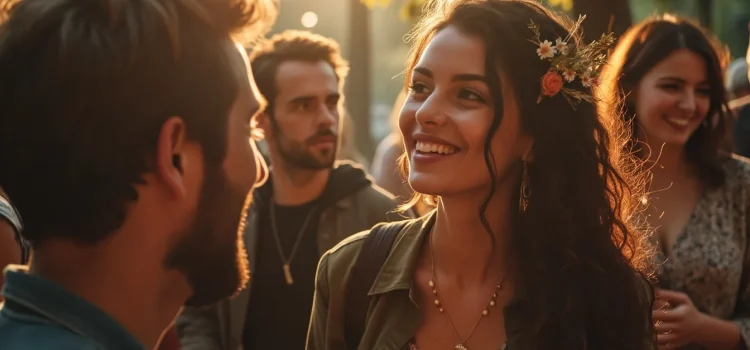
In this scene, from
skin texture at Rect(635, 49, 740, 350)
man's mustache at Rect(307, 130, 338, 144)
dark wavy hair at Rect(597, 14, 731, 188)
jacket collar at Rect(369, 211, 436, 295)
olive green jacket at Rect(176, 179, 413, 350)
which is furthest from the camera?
man's mustache at Rect(307, 130, 338, 144)

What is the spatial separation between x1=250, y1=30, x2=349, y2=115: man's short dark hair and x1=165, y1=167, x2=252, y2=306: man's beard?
3.69 metres

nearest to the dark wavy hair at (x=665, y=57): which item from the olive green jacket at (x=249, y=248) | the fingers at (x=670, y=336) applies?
the fingers at (x=670, y=336)

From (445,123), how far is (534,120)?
13.3 inches

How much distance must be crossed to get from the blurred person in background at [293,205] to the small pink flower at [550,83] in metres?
1.45

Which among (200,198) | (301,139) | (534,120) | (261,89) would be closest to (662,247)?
(534,120)

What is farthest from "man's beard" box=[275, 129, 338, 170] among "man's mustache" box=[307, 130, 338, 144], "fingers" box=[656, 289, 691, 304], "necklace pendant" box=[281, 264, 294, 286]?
"fingers" box=[656, 289, 691, 304]

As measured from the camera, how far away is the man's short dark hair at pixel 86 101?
202 cm

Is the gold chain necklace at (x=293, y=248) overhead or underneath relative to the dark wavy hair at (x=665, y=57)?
underneath

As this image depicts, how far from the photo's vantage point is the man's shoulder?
1869 mm

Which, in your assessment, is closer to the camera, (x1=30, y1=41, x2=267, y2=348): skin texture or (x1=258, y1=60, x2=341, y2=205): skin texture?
(x1=30, y1=41, x2=267, y2=348): skin texture

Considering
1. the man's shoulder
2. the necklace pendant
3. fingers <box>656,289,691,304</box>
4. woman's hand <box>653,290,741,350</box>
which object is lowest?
the necklace pendant

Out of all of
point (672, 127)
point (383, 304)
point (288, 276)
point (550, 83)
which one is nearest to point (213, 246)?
point (383, 304)

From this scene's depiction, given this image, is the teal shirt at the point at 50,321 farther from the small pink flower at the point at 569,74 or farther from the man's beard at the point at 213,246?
the small pink flower at the point at 569,74

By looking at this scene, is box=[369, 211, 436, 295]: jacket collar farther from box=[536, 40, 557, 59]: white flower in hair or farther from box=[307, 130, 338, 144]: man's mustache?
box=[307, 130, 338, 144]: man's mustache
